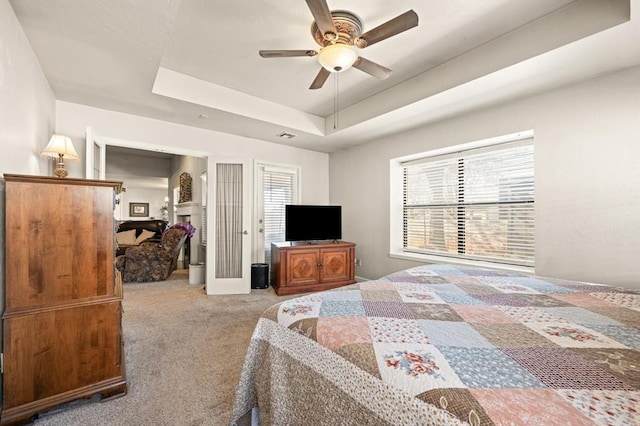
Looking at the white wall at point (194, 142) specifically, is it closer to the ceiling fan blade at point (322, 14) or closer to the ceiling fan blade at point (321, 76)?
the ceiling fan blade at point (321, 76)

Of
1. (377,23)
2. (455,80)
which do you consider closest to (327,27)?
(377,23)

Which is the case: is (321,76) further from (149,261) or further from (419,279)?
(149,261)

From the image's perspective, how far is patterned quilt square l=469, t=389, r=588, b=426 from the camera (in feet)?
1.88

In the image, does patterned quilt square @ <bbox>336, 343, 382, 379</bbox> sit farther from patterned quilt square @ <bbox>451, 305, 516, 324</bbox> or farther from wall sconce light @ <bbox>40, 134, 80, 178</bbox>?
wall sconce light @ <bbox>40, 134, 80, 178</bbox>

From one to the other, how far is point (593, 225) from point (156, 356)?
158 inches

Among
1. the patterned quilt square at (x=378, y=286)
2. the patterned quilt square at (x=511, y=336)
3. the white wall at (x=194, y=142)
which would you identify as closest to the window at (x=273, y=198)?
the white wall at (x=194, y=142)

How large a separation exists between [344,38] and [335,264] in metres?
3.14

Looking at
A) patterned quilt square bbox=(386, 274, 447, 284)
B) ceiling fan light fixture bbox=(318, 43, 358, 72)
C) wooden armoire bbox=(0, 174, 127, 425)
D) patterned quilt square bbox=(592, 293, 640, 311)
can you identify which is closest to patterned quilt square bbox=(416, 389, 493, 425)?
patterned quilt square bbox=(386, 274, 447, 284)

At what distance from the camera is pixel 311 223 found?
4465 millimetres

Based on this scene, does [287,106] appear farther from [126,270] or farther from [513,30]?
[126,270]

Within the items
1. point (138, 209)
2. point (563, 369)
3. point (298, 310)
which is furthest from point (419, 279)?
point (138, 209)

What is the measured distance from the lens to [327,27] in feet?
5.84

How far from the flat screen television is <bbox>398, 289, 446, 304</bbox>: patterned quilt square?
2967mm

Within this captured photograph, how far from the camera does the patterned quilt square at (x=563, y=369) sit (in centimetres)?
68
